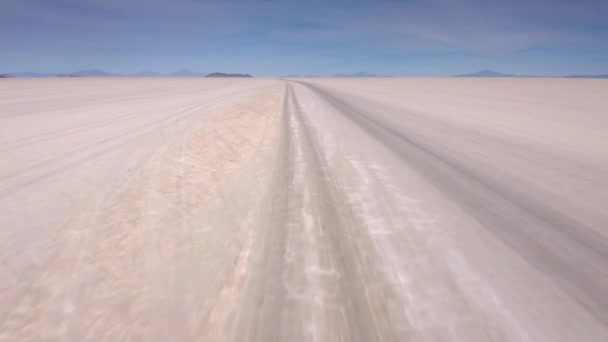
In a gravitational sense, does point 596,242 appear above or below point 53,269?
above

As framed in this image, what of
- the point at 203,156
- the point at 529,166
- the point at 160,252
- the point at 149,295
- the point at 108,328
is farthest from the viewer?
the point at 203,156

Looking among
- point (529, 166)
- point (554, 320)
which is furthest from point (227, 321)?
point (529, 166)

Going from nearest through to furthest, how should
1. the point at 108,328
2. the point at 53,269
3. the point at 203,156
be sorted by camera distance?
the point at 108,328
the point at 53,269
the point at 203,156

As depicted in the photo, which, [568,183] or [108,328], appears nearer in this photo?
[108,328]

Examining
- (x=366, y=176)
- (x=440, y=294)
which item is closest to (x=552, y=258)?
(x=440, y=294)

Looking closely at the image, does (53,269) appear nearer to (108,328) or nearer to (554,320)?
(108,328)

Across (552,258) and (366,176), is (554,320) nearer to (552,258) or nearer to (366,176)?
(552,258)
